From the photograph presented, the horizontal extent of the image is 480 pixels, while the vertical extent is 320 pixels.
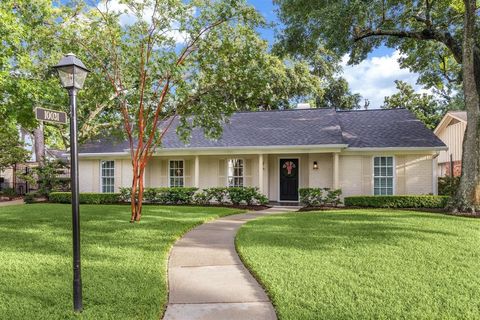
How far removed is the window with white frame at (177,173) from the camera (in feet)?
57.5

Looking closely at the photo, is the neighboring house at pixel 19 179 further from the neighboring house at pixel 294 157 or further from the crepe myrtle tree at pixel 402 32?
the crepe myrtle tree at pixel 402 32

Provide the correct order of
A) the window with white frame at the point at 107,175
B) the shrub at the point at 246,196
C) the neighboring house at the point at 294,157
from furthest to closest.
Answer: the window with white frame at the point at 107,175
the neighboring house at the point at 294,157
the shrub at the point at 246,196

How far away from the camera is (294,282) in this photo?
4.54 m

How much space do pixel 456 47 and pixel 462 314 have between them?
1211 cm

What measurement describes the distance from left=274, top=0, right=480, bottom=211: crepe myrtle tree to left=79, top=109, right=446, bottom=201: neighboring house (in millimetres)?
3135

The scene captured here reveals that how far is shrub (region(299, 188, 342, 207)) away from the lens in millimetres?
14276

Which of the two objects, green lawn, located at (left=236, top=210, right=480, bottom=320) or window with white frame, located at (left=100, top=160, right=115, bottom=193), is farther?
window with white frame, located at (left=100, top=160, right=115, bottom=193)

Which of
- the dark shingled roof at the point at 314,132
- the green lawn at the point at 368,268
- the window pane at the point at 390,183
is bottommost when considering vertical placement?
the green lawn at the point at 368,268

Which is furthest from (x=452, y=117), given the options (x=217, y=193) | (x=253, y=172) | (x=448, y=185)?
(x=217, y=193)

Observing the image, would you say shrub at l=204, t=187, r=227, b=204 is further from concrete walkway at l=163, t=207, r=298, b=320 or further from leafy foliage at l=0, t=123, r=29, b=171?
leafy foliage at l=0, t=123, r=29, b=171

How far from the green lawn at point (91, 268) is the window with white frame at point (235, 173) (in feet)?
24.7

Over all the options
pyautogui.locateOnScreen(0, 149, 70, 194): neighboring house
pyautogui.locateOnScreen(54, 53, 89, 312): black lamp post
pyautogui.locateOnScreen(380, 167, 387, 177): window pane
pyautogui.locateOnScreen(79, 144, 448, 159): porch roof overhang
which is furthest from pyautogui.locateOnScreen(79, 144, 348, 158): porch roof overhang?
pyautogui.locateOnScreen(54, 53, 89, 312): black lamp post

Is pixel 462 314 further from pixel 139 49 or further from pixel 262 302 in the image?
pixel 139 49

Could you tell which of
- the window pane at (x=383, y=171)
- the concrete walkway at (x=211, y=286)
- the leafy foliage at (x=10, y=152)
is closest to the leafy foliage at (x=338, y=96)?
the window pane at (x=383, y=171)
